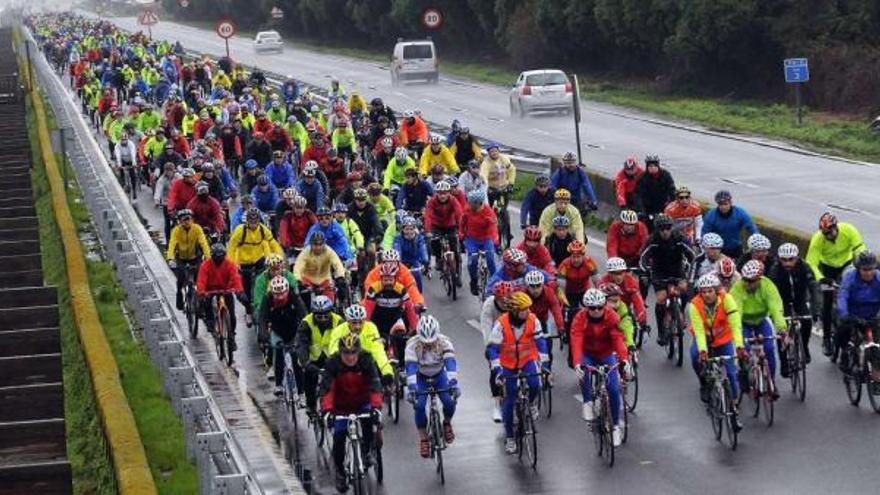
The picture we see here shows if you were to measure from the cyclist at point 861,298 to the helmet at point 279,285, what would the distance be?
5427mm

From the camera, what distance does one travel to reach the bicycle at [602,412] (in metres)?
16.7

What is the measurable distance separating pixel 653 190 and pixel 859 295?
7131mm

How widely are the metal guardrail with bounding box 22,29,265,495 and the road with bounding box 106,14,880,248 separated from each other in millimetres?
10111

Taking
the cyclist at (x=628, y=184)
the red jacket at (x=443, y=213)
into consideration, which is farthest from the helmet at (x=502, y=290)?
the cyclist at (x=628, y=184)

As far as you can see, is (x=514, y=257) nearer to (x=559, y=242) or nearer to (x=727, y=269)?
(x=727, y=269)

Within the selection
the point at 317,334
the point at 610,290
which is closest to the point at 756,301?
the point at 610,290

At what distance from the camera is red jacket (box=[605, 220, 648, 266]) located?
22.3 metres

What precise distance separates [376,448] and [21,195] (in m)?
27.1

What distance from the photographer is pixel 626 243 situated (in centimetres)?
2234

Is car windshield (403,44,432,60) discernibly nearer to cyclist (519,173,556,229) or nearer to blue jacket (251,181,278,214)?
blue jacket (251,181,278,214)

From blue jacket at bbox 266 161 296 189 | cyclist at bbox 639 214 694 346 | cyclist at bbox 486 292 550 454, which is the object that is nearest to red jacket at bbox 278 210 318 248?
cyclist at bbox 639 214 694 346

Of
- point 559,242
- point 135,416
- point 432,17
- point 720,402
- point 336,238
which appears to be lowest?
point 432,17

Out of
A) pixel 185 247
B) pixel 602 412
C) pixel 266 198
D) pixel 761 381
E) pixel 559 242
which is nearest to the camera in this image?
pixel 602 412

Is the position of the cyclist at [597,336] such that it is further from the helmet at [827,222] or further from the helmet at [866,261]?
the helmet at [827,222]
